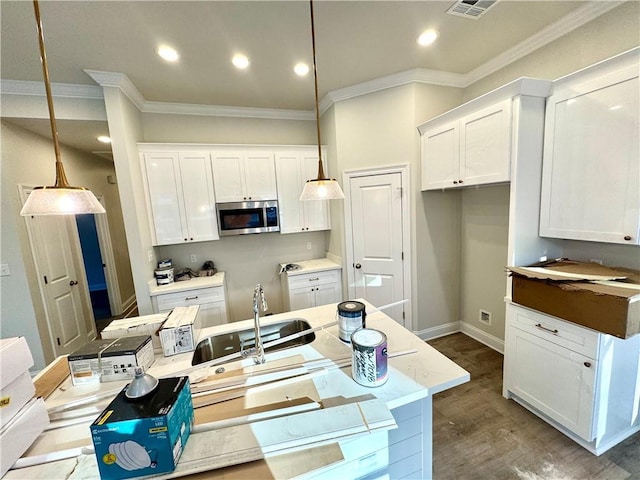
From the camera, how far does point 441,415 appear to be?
2111mm

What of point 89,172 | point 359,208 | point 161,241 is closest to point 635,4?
point 359,208

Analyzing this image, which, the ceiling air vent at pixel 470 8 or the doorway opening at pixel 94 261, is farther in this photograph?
the doorway opening at pixel 94 261

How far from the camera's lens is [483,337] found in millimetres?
3045

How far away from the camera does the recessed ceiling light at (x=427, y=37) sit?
7.10 ft

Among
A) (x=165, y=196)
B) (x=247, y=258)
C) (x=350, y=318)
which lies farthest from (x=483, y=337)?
(x=165, y=196)

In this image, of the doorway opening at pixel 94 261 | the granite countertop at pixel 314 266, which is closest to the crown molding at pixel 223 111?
the granite countertop at pixel 314 266

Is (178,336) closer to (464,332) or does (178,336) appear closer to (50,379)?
(50,379)

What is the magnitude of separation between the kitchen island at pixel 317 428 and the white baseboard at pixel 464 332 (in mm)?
1820

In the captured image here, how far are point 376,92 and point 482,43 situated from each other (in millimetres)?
1026

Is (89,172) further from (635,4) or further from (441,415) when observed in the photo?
(635,4)

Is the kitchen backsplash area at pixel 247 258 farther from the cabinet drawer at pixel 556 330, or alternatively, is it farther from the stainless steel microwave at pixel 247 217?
the cabinet drawer at pixel 556 330

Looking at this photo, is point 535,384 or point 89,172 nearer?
point 535,384

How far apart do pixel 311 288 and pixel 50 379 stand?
239cm

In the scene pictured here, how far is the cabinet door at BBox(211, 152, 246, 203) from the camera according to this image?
317 cm
